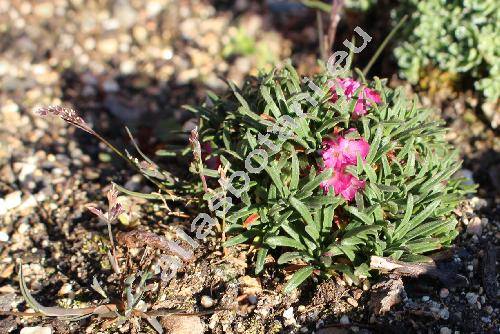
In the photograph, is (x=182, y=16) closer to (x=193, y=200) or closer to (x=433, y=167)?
(x=193, y=200)

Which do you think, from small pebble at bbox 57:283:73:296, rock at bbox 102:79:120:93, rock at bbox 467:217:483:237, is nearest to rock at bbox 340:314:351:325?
rock at bbox 467:217:483:237

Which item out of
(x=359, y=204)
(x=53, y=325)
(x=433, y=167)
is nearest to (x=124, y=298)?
(x=53, y=325)

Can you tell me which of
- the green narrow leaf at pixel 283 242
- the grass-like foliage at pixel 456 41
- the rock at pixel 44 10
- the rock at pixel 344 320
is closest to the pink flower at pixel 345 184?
the green narrow leaf at pixel 283 242

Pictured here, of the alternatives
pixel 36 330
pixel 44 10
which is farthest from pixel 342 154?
pixel 44 10

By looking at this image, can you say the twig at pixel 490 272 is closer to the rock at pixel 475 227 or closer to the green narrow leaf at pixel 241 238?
the rock at pixel 475 227

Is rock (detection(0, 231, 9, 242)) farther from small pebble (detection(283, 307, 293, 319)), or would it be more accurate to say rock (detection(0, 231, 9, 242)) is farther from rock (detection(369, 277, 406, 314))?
rock (detection(369, 277, 406, 314))

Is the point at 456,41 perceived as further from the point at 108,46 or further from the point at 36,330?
the point at 36,330
